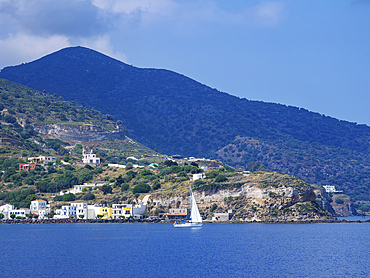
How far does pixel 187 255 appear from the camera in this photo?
58969 mm

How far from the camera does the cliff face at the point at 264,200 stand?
109125 mm

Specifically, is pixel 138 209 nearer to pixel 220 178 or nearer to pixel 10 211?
pixel 220 178

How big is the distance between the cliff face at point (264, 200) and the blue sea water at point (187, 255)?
22938 mm

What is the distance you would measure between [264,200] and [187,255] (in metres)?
54.2

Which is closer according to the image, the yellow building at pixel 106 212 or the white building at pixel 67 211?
the white building at pixel 67 211

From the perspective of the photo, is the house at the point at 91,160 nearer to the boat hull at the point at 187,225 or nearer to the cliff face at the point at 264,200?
the cliff face at the point at 264,200

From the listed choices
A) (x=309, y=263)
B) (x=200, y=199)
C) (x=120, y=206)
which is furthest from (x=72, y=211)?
(x=309, y=263)

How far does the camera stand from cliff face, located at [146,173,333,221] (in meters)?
109

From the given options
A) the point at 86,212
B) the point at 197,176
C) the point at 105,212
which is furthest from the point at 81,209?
the point at 197,176

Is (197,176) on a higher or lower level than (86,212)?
higher

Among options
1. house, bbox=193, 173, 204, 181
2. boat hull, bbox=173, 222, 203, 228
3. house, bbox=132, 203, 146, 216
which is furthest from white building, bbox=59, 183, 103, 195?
boat hull, bbox=173, 222, 203, 228

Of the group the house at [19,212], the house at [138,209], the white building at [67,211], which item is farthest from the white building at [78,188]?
the house at [138,209]

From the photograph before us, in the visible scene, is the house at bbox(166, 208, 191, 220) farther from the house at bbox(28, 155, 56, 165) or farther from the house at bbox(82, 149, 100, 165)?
the house at bbox(82, 149, 100, 165)

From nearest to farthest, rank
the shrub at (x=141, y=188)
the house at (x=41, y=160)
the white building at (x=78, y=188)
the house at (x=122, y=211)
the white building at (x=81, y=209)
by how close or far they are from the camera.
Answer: the house at (x=122, y=211) → the white building at (x=81, y=209) → the shrub at (x=141, y=188) → the white building at (x=78, y=188) → the house at (x=41, y=160)
